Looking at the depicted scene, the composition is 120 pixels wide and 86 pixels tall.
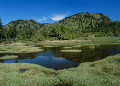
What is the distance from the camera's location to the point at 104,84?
57.0ft

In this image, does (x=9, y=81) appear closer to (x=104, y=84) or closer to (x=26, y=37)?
(x=104, y=84)

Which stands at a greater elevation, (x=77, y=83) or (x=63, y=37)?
(x=63, y=37)

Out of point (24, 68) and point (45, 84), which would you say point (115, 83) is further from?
point (24, 68)

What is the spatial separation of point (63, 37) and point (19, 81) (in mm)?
124977

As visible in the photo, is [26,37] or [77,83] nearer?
[77,83]

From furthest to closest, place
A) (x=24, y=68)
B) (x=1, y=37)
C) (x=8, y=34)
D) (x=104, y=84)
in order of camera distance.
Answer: (x=8, y=34) → (x=1, y=37) → (x=24, y=68) → (x=104, y=84)

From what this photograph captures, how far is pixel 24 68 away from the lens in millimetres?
28031

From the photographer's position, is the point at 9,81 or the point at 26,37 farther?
the point at 26,37

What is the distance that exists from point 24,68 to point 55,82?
12.3m

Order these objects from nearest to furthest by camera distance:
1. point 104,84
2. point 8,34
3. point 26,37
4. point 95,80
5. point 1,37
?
point 104,84 < point 95,80 < point 1,37 < point 8,34 < point 26,37

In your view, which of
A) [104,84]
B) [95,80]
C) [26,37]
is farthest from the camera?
[26,37]

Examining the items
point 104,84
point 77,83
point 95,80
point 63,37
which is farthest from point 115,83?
point 63,37

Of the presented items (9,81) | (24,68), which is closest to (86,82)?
(9,81)

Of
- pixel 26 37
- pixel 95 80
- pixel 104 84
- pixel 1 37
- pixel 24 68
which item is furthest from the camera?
pixel 26 37
